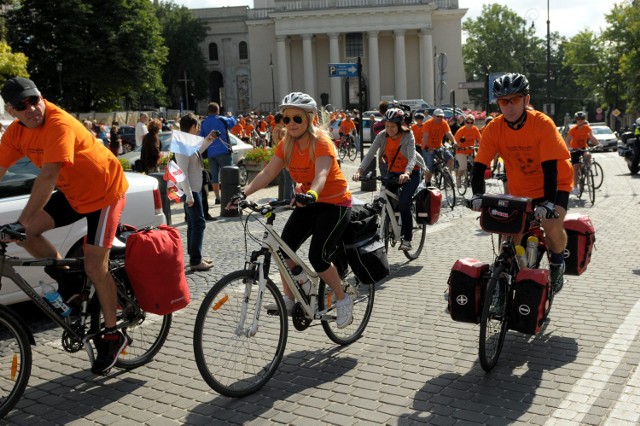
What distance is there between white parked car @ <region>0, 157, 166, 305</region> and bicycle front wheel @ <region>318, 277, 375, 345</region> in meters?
1.99

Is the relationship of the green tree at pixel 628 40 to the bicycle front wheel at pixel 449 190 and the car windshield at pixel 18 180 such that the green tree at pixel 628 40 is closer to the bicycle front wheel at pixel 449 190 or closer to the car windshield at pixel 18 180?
the bicycle front wheel at pixel 449 190

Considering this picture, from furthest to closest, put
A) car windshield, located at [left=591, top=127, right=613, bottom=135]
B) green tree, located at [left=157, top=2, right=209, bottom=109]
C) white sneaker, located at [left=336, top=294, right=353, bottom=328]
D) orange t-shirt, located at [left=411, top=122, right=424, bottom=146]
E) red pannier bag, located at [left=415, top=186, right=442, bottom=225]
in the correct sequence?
green tree, located at [left=157, top=2, right=209, bottom=109], car windshield, located at [left=591, top=127, right=613, bottom=135], orange t-shirt, located at [left=411, top=122, right=424, bottom=146], red pannier bag, located at [left=415, top=186, right=442, bottom=225], white sneaker, located at [left=336, top=294, right=353, bottom=328]

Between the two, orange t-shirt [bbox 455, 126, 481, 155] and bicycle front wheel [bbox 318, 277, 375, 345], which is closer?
bicycle front wheel [bbox 318, 277, 375, 345]

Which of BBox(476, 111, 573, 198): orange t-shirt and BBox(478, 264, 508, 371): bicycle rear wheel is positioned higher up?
BBox(476, 111, 573, 198): orange t-shirt

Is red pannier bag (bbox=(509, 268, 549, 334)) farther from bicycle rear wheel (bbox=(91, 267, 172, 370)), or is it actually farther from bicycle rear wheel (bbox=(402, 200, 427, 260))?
bicycle rear wheel (bbox=(402, 200, 427, 260))

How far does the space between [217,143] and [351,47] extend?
76165 millimetres

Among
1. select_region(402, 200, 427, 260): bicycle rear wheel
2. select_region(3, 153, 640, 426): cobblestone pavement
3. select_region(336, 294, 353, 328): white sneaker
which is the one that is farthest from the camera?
select_region(402, 200, 427, 260): bicycle rear wheel

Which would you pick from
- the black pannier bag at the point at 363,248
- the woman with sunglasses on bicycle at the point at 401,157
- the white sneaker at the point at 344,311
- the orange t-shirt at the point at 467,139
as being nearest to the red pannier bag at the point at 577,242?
the black pannier bag at the point at 363,248

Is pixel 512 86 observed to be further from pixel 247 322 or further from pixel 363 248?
pixel 247 322

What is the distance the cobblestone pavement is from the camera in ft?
15.2

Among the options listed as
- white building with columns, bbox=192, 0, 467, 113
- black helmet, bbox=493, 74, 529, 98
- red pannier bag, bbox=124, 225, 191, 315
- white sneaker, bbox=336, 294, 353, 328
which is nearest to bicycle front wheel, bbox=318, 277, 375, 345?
white sneaker, bbox=336, 294, 353, 328

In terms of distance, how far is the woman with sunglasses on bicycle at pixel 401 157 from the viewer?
9.19 metres

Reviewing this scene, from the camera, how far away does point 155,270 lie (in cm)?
525

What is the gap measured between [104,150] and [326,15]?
82.2 m
